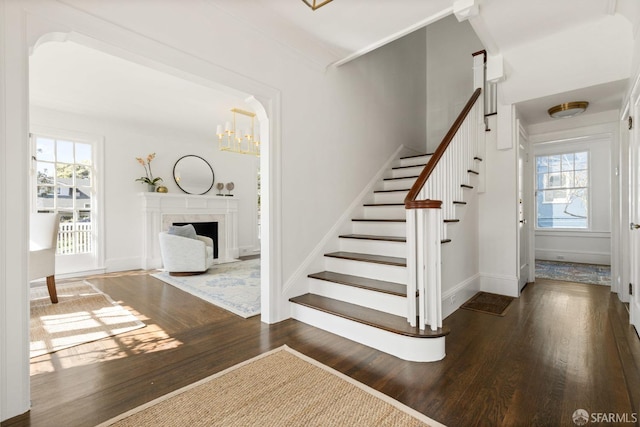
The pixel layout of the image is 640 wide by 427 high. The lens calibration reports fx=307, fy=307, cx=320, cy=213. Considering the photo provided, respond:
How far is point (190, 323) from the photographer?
9.23 feet

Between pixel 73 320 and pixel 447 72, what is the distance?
6.12 m

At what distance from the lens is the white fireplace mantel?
5.54 m

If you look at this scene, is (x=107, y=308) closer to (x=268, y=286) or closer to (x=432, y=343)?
(x=268, y=286)

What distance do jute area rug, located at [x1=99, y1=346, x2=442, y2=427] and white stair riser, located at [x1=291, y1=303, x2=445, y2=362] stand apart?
47 cm

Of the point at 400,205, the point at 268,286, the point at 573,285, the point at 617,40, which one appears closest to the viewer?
the point at 617,40

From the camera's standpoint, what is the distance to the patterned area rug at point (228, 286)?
10.8 feet

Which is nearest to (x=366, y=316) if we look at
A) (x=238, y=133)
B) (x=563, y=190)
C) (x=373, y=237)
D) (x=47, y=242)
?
(x=373, y=237)

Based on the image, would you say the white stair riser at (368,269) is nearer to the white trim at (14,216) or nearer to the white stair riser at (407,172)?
the white stair riser at (407,172)

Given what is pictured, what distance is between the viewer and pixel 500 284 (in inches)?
146

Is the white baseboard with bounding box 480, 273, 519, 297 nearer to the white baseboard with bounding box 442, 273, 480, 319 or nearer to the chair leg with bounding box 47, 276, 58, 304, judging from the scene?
the white baseboard with bounding box 442, 273, 480, 319

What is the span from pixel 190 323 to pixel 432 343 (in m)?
2.08

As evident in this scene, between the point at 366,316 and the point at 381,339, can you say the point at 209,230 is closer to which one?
the point at 366,316

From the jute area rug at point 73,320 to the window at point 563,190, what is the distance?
7.59 m

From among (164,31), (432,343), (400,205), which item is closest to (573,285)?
(400,205)
